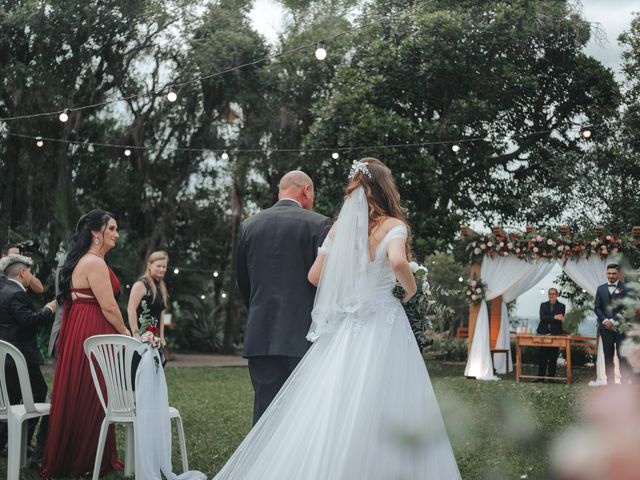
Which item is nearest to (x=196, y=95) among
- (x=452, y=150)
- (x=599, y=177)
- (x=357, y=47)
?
(x=357, y=47)

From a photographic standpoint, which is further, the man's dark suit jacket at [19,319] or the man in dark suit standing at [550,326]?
the man in dark suit standing at [550,326]

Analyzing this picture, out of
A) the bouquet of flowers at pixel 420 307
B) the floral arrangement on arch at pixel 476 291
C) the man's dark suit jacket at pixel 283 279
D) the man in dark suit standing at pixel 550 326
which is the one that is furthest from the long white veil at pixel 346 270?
the floral arrangement on arch at pixel 476 291

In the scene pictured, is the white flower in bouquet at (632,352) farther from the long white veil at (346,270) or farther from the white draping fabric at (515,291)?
the white draping fabric at (515,291)

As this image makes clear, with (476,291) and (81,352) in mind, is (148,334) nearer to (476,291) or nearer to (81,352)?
(81,352)

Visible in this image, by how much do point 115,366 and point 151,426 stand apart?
487mm

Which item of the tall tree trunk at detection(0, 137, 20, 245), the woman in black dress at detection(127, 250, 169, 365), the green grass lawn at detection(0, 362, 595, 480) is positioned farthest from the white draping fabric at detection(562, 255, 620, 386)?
the tall tree trunk at detection(0, 137, 20, 245)

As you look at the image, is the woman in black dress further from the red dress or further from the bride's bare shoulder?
the bride's bare shoulder

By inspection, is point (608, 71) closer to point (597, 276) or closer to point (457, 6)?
point (457, 6)

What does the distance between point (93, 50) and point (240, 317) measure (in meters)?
10.0

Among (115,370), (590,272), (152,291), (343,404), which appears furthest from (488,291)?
(343,404)

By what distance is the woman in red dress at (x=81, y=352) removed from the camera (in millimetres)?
5273

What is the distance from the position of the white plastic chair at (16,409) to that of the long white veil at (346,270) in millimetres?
2116

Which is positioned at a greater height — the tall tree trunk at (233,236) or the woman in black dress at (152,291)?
the tall tree trunk at (233,236)

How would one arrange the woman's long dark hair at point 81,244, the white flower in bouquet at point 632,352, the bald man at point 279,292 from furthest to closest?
the woman's long dark hair at point 81,244, the bald man at point 279,292, the white flower in bouquet at point 632,352
